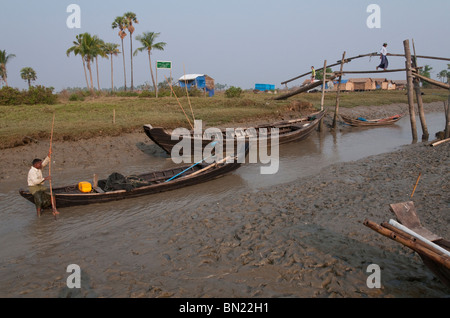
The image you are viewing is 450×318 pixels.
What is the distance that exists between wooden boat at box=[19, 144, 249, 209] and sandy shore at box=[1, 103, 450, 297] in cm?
167

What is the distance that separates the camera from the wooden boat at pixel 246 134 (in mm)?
11938

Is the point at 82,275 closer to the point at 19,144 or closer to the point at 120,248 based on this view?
the point at 120,248

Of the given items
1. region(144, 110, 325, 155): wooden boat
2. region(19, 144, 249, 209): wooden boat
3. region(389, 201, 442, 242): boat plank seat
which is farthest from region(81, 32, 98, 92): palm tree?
region(389, 201, 442, 242): boat plank seat

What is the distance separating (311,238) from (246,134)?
980cm

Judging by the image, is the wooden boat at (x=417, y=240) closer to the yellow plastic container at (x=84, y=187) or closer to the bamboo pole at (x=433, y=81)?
the yellow plastic container at (x=84, y=187)

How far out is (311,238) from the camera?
201 inches

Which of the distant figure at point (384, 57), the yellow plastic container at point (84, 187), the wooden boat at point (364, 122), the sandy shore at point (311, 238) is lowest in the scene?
the sandy shore at point (311, 238)

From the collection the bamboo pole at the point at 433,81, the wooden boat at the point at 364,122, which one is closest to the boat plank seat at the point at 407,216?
the bamboo pole at the point at 433,81

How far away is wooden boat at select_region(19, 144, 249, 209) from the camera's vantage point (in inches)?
299

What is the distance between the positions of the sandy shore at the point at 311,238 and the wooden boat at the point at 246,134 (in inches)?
194

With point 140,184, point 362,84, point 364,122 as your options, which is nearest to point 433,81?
point 364,122

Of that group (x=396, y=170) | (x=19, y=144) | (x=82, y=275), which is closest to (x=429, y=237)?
(x=82, y=275)

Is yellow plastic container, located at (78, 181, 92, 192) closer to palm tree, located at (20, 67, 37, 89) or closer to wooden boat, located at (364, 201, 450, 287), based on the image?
wooden boat, located at (364, 201, 450, 287)
